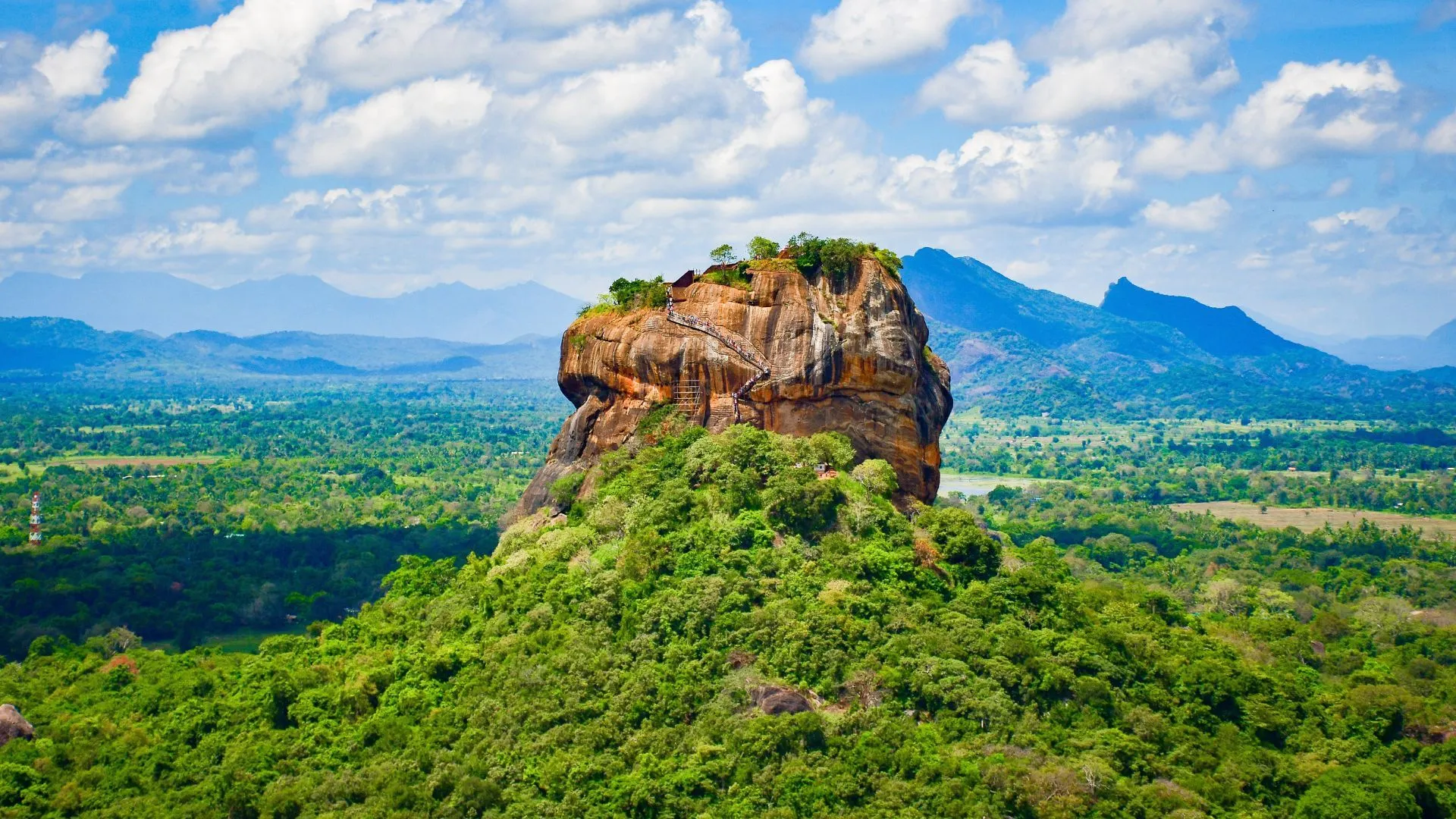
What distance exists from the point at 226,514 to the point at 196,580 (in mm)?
26818

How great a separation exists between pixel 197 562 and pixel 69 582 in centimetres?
903

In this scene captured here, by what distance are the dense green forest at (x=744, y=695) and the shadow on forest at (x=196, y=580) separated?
21509mm

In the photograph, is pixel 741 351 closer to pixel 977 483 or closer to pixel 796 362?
pixel 796 362

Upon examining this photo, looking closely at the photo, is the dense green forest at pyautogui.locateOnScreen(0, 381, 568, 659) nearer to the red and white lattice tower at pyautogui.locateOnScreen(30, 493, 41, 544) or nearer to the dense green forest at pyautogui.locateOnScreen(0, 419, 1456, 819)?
the red and white lattice tower at pyautogui.locateOnScreen(30, 493, 41, 544)

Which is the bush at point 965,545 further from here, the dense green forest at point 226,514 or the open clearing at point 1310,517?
the open clearing at point 1310,517

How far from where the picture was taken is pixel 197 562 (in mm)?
77438

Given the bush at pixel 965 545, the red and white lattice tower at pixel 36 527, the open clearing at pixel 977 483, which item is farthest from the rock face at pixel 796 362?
the open clearing at pixel 977 483

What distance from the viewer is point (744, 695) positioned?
3148cm

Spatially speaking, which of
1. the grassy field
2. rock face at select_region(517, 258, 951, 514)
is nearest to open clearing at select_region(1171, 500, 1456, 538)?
the grassy field

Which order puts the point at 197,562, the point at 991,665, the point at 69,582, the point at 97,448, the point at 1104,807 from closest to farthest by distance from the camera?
the point at 1104,807 < the point at 991,665 < the point at 69,582 < the point at 197,562 < the point at 97,448

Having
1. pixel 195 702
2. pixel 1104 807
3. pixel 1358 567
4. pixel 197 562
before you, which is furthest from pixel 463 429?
pixel 1104 807

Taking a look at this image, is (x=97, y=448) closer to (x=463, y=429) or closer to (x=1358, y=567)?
(x=463, y=429)

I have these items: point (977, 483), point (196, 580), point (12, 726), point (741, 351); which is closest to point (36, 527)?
point (196, 580)

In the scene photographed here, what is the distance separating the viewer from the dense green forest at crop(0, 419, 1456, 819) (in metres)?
29.8
